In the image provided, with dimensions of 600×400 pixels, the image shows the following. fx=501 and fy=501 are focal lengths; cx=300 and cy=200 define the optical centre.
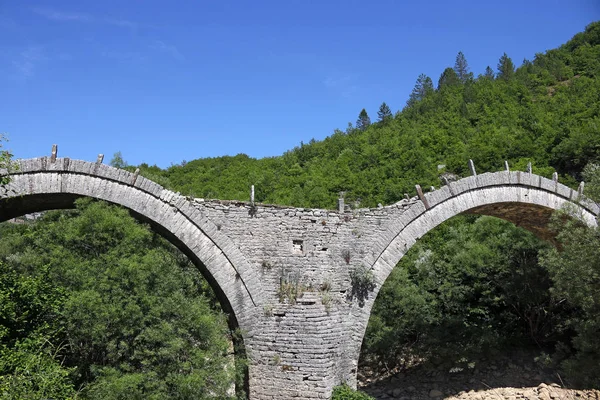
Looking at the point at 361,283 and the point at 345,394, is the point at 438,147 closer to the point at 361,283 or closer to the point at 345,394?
the point at 361,283

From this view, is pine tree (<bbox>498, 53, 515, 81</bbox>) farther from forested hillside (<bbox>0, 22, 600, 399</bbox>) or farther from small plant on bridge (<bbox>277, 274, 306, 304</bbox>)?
small plant on bridge (<bbox>277, 274, 306, 304</bbox>)

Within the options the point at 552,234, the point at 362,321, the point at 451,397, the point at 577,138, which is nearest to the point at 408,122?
the point at 577,138

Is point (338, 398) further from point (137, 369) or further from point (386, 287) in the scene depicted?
point (386, 287)

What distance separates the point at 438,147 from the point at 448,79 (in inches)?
664

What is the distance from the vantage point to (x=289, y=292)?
912 centimetres

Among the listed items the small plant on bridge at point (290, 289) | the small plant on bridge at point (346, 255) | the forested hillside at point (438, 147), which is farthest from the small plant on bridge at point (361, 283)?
the forested hillside at point (438, 147)

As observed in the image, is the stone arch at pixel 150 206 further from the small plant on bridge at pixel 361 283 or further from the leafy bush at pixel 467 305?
the leafy bush at pixel 467 305

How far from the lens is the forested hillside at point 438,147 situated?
23.1 meters

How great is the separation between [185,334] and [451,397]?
8998 millimetres

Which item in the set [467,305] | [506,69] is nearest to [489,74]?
[506,69]

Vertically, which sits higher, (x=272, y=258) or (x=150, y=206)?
(x=150, y=206)

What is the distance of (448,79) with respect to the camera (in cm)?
4047

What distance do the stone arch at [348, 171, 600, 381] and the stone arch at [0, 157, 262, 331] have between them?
2394 mm

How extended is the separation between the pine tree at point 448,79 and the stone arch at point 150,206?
33170 mm
